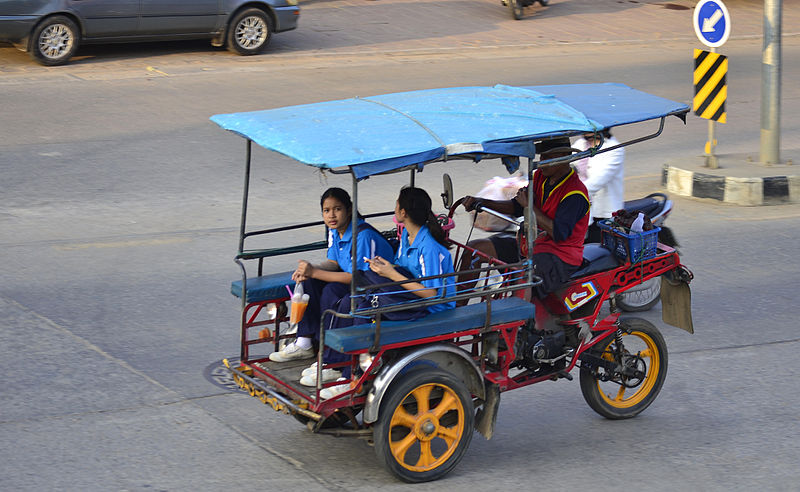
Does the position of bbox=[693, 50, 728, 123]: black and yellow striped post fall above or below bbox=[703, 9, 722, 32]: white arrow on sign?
below

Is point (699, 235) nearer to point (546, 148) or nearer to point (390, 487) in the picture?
point (546, 148)

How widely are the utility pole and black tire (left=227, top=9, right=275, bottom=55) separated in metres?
8.55

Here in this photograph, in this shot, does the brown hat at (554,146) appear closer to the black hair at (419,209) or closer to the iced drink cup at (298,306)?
the black hair at (419,209)

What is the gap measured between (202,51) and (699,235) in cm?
1029

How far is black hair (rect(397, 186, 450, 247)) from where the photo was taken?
5.33 metres

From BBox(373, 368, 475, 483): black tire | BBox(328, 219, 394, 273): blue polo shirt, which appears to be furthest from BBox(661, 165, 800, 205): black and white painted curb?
BBox(373, 368, 475, 483): black tire

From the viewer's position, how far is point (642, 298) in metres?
8.27

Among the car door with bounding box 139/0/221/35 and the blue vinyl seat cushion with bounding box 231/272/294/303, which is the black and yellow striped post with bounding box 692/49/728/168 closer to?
the blue vinyl seat cushion with bounding box 231/272/294/303

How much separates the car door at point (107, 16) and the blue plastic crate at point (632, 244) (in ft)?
37.9

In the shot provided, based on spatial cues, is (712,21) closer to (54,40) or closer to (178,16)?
(178,16)

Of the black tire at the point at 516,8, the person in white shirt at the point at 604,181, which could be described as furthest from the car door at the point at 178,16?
the person in white shirt at the point at 604,181

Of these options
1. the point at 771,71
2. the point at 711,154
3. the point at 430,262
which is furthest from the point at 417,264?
the point at 771,71

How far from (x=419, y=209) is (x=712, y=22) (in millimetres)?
7474

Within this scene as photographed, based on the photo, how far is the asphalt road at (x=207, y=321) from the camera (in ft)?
17.9
